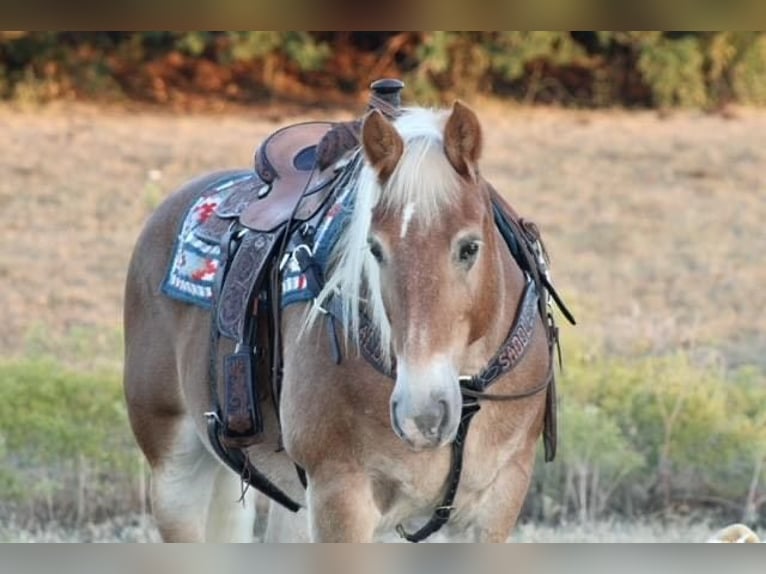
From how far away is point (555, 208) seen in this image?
9.28 metres

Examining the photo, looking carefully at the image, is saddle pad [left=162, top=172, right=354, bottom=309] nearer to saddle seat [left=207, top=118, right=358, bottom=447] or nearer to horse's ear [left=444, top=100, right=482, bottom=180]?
saddle seat [left=207, top=118, right=358, bottom=447]

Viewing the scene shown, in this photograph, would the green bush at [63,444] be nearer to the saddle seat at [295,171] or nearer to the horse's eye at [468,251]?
the saddle seat at [295,171]

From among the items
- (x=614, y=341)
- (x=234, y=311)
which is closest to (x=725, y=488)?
(x=614, y=341)

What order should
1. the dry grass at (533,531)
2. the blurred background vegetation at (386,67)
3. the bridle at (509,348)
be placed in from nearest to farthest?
the bridle at (509,348), the dry grass at (533,531), the blurred background vegetation at (386,67)

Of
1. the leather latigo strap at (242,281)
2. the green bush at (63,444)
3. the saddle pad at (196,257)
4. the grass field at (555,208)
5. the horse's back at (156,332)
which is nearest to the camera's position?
the leather latigo strap at (242,281)

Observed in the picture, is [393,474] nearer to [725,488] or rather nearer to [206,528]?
[206,528]

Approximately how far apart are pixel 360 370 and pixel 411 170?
0.53 metres

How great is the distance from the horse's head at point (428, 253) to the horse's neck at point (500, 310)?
0.12 meters

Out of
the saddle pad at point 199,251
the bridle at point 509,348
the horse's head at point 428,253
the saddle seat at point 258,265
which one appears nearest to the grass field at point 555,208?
the saddle pad at point 199,251

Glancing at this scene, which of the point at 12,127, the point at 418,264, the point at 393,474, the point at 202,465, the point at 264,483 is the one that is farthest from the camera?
the point at 12,127

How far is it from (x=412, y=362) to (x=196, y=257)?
1.50 m

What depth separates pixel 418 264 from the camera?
7.89 ft

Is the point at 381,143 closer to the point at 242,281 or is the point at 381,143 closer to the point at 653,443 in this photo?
the point at 242,281

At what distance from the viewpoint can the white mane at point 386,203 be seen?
247 cm
